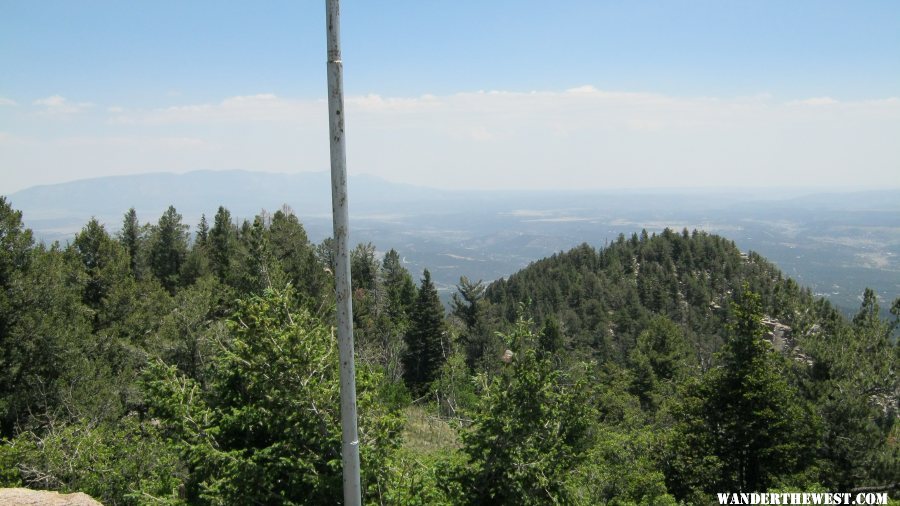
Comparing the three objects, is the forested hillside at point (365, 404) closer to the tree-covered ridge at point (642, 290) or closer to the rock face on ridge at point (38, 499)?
the rock face on ridge at point (38, 499)

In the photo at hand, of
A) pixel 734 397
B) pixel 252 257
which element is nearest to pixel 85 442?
pixel 252 257

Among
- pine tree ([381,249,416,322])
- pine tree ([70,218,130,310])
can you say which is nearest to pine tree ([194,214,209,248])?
pine tree ([381,249,416,322])

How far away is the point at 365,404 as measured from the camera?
29.1 feet

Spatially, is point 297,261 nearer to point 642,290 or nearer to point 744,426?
point 744,426

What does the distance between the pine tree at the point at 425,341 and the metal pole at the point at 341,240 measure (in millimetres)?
40248

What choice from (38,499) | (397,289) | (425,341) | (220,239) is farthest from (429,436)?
(220,239)

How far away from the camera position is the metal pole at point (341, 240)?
14.6ft

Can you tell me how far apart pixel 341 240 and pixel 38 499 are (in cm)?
870

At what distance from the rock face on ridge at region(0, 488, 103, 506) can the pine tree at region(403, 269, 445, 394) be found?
117ft

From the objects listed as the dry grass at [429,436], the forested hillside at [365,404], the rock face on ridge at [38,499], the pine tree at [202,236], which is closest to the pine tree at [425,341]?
the forested hillside at [365,404]

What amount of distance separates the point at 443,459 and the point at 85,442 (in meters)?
9.35

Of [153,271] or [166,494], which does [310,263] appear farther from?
[166,494]

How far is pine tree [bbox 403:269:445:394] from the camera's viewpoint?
44812 millimetres

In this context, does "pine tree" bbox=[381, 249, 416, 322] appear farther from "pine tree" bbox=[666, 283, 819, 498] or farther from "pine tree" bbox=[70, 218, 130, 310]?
"pine tree" bbox=[666, 283, 819, 498]
